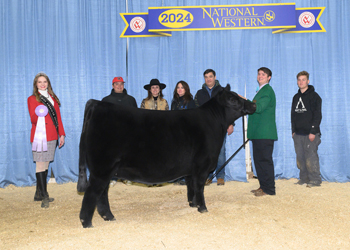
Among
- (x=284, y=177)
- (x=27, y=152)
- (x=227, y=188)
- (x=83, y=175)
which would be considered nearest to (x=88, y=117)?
(x=83, y=175)

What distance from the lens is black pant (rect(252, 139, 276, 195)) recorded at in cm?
434

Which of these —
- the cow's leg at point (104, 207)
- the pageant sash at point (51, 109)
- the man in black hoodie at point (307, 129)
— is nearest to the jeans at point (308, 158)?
the man in black hoodie at point (307, 129)

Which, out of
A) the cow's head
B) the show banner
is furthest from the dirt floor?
the show banner

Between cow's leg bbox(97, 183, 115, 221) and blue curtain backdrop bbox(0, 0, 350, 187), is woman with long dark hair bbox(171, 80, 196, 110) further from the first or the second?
cow's leg bbox(97, 183, 115, 221)

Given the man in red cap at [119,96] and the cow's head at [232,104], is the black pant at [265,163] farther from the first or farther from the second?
the man in red cap at [119,96]

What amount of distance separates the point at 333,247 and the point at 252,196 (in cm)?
195

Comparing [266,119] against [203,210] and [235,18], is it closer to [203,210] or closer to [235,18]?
[203,210]

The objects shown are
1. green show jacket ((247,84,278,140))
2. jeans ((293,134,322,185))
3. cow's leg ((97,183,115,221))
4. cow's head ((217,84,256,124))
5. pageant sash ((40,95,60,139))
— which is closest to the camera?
cow's leg ((97,183,115,221))

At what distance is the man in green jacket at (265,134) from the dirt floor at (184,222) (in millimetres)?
270

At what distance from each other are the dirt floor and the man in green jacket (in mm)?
270

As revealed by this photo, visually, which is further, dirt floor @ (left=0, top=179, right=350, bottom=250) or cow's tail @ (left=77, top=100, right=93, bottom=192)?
cow's tail @ (left=77, top=100, right=93, bottom=192)

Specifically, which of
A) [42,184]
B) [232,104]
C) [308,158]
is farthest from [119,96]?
[308,158]

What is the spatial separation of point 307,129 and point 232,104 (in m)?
2.15

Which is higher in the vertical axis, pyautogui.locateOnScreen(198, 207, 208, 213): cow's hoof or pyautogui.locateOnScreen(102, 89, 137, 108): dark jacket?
pyautogui.locateOnScreen(102, 89, 137, 108): dark jacket
